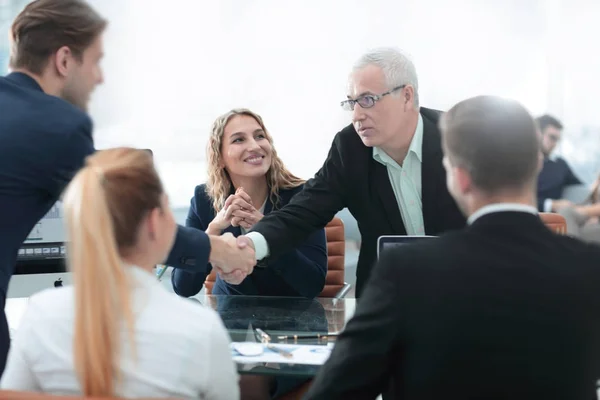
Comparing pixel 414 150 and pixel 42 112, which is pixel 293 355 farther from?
pixel 414 150

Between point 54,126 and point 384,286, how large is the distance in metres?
1.00

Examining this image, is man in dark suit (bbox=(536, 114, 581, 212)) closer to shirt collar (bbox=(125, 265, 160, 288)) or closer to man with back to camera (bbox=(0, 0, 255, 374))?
man with back to camera (bbox=(0, 0, 255, 374))

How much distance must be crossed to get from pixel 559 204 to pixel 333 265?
188cm

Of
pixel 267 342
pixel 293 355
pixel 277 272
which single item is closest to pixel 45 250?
pixel 277 272

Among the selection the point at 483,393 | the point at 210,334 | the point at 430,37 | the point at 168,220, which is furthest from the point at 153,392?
the point at 430,37

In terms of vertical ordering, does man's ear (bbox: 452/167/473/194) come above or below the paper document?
above

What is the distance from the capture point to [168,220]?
1396mm

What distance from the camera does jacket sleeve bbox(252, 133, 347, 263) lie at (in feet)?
8.49

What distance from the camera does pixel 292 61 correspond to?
4660mm

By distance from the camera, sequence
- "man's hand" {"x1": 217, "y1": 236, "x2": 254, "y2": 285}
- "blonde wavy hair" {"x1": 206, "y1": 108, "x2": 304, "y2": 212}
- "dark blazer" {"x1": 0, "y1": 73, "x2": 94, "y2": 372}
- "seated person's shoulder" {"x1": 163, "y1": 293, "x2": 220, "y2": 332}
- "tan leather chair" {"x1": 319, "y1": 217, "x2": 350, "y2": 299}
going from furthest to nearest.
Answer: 1. "tan leather chair" {"x1": 319, "y1": 217, "x2": 350, "y2": 299}
2. "blonde wavy hair" {"x1": 206, "y1": 108, "x2": 304, "y2": 212}
3. "man's hand" {"x1": 217, "y1": 236, "x2": 254, "y2": 285}
4. "dark blazer" {"x1": 0, "y1": 73, "x2": 94, "y2": 372}
5. "seated person's shoulder" {"x1": 163, "y1": 293, "x2": 220, "y2": 332}

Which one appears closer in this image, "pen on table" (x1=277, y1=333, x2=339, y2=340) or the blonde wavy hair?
"pen on table" (x1=277, y1=333, x2=339, y2=340)

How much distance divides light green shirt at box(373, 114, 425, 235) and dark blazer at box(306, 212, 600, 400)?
1317 mm

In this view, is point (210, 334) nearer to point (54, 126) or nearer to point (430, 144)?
point (54, 126)

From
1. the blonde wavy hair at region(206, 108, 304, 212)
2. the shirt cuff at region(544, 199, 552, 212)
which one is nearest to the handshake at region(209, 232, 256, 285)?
the blonde wavy hair at region(206, 108, 304, 212)
